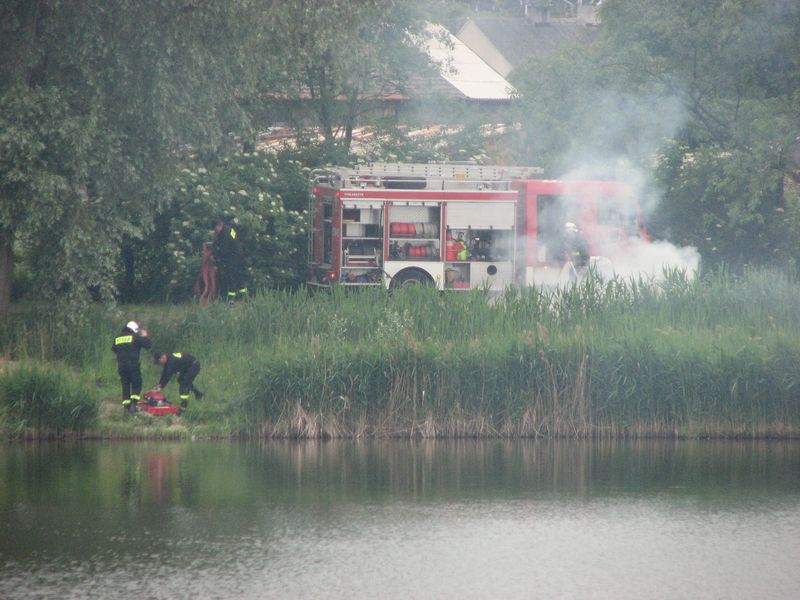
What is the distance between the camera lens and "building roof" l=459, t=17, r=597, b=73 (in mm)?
64438

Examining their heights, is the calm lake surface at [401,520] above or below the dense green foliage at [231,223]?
below

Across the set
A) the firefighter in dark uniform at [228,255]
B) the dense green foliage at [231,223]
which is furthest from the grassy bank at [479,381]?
the dense green foliage at [231,223]

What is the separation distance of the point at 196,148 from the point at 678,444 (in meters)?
9.42

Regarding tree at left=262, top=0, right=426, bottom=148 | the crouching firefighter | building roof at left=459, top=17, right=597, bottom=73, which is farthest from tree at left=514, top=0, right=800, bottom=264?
building roof at left=459, top=17, right=597, bottom=73

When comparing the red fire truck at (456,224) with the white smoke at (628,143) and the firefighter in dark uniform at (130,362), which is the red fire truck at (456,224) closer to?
the white smoke at (628,143)

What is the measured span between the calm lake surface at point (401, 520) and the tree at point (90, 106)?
3.55 metres

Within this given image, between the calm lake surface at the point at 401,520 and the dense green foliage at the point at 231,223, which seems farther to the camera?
the dense green foliage at the point at 231,223

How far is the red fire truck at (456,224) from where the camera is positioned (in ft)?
81.8

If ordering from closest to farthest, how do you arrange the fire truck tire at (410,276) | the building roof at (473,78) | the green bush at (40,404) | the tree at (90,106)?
1. the green bush at (40,404)
2. the tree at (90,106)
3. the fire truck tire at (410,276)
4. the building roof at (473,78)

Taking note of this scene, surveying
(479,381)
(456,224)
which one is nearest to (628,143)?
(456,224)

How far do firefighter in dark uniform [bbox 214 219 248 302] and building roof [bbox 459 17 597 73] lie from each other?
4068cm

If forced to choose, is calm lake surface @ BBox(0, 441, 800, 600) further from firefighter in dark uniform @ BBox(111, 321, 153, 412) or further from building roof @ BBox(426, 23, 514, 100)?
building roof @ BBox(426, 23, 514, 100)

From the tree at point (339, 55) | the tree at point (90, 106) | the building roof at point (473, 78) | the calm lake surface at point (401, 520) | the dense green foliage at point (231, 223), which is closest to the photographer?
the calm lake surface at point (401, 520)

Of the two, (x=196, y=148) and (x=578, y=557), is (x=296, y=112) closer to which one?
(x=196, y=148)
